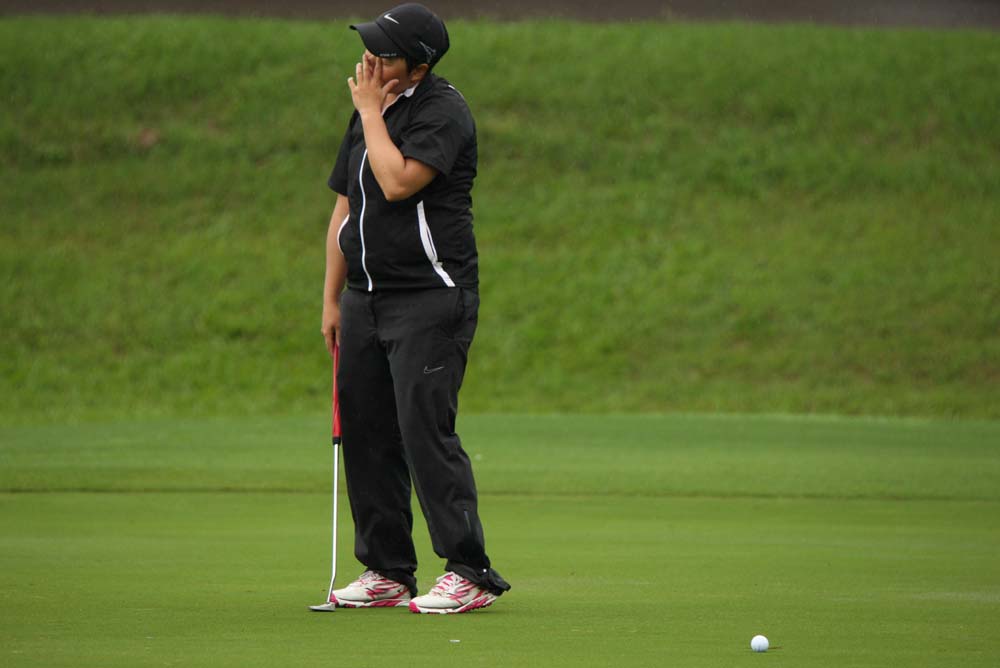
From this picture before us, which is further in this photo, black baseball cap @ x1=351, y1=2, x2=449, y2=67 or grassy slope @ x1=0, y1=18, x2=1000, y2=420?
grassy slope @ x1=0, y1=18, x2=1000, y2=420

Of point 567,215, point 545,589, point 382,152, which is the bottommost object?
point 545,589

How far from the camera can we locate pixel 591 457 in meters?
13.4

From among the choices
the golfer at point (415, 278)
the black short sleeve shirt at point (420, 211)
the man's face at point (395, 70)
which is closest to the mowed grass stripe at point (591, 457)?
the golfer at point (415, 278)

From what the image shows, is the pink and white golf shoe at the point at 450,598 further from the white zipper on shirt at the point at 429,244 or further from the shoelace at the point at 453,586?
the white zipper on shirt at the point at 429,244

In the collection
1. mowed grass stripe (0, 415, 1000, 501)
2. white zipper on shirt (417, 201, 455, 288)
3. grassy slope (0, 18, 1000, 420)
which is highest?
grassy slope (0, 18, 1000, 420)

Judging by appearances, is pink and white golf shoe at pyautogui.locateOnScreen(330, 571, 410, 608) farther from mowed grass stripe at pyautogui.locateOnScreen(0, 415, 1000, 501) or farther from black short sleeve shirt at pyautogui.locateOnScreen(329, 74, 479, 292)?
mowed grass stripe at pyautogui.locateOnScreen(0, 415, 1000, 501)

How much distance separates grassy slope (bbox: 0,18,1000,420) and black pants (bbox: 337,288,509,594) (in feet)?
51.6

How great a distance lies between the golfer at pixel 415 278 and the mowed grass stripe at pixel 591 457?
5.21 metres

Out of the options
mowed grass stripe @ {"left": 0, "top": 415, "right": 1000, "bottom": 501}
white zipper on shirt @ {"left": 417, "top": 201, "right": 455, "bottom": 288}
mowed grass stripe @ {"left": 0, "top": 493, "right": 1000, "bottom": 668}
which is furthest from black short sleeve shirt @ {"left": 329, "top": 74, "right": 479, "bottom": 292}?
mowed grass stripe @ {"left": 0, "top": 415, "right": 1000, "bottom": 501}

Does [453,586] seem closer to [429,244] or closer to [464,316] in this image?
[464,316]

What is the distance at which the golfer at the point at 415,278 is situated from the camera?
213 inches

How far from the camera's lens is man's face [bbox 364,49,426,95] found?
5457mm

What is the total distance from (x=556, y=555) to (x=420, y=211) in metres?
2.24

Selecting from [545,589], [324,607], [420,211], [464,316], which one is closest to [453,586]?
[324,607]
